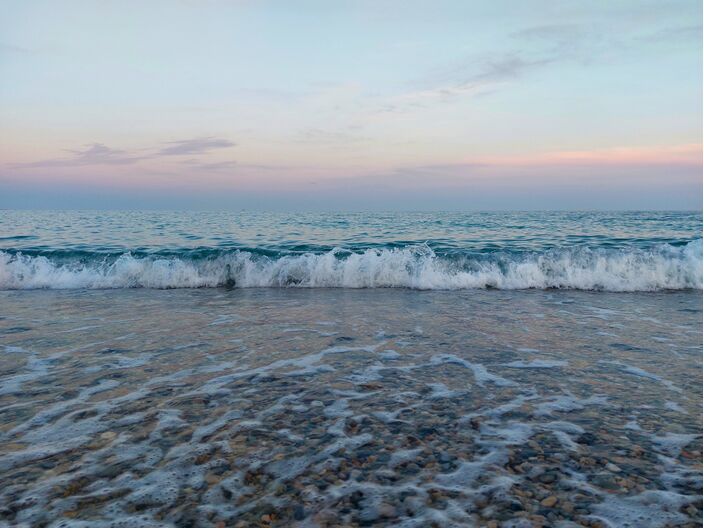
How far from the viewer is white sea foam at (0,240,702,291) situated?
13.0m

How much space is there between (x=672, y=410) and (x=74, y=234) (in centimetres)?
2534

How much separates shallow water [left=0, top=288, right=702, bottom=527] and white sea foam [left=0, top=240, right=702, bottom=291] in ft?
16.3

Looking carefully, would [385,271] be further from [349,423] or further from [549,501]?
[549,501]

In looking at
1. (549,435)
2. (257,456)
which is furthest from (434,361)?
(257,456)

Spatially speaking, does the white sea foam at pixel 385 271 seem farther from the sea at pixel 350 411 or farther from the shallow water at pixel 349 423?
the shallow water at pixel 349 423

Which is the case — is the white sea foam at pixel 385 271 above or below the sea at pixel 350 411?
above

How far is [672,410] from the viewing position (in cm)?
431

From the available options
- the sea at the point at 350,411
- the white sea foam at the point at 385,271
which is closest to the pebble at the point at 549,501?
the sea at the point at 350,411

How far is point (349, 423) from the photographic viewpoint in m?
4.05

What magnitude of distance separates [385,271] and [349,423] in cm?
957

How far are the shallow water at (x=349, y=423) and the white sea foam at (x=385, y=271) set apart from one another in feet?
16.3

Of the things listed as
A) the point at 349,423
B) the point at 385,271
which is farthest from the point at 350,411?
the point at 385,271

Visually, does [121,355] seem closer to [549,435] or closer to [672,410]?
[549,435]

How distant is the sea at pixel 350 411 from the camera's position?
2.86 metres
